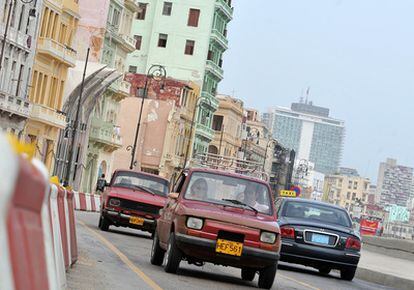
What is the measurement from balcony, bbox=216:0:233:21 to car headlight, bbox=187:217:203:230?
10533 centimetres

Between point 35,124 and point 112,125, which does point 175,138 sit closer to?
point 112,125

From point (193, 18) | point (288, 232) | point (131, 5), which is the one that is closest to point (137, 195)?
point (288, 232)

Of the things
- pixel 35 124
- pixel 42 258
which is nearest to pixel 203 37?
pixel 35 124

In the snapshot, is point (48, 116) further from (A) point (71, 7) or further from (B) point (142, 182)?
(B) point (142, 182)

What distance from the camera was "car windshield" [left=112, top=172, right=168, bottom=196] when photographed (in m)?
32.5

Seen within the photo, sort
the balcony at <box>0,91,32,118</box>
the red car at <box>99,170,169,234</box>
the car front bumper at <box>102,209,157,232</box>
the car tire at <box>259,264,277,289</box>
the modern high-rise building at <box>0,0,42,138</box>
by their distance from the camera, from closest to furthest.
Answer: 1. the car tire at <box>259,264,277,289</box>
2. the car front bumper at <box>102,209,157,232</box>
3. the red car at <box>99,170,169,234</box>
4. the balcony at <box>0,91,32,118</box>
5. the modern high-rise building at <box>0,0,42,138</box>

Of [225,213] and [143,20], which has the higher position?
[143,20]

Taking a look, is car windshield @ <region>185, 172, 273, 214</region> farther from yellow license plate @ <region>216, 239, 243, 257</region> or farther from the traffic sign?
the traffic sign

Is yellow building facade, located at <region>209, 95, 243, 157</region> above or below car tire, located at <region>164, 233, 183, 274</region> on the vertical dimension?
above

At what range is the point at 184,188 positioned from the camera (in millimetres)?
18297

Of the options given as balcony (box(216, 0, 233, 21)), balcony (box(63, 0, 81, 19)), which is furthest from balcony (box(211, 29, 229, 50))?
balcony (box(63, 0, 81, 19))

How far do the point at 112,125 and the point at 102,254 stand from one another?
7103 cm

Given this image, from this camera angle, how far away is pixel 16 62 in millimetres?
66250

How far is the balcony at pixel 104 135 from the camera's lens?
3413 inches
